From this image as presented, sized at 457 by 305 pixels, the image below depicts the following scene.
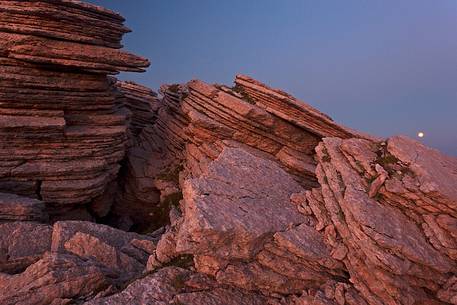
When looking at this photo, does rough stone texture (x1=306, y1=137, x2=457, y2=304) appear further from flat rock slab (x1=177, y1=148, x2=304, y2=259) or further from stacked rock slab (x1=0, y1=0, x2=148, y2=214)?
stacked rock slab (x1=0, y1=0, x2=148, y2=214)

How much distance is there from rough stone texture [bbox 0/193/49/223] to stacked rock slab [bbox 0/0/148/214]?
402cm

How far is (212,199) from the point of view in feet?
40.8

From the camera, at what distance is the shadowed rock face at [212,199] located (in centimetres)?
1121

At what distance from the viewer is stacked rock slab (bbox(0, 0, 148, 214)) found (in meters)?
23.4

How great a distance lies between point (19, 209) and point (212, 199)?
13491 mm

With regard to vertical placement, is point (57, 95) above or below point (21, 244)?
above

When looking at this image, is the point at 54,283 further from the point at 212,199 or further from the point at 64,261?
the point at 212,199

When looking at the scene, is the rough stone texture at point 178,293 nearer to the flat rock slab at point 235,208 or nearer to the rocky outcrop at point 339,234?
the rocky outcrop at point 339,234

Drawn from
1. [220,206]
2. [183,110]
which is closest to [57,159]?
[183,110]

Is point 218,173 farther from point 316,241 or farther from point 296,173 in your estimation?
point 296,173

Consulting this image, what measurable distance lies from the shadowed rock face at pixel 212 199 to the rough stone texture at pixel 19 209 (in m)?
0.07

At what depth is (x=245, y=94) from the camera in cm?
2770

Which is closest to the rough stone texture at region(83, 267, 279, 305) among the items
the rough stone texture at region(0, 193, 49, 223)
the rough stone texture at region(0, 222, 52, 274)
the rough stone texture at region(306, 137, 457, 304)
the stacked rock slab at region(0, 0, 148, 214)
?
the rough stone texture at region(306, 137, 457, 304)

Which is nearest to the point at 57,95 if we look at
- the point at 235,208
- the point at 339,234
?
the point at 235,208
